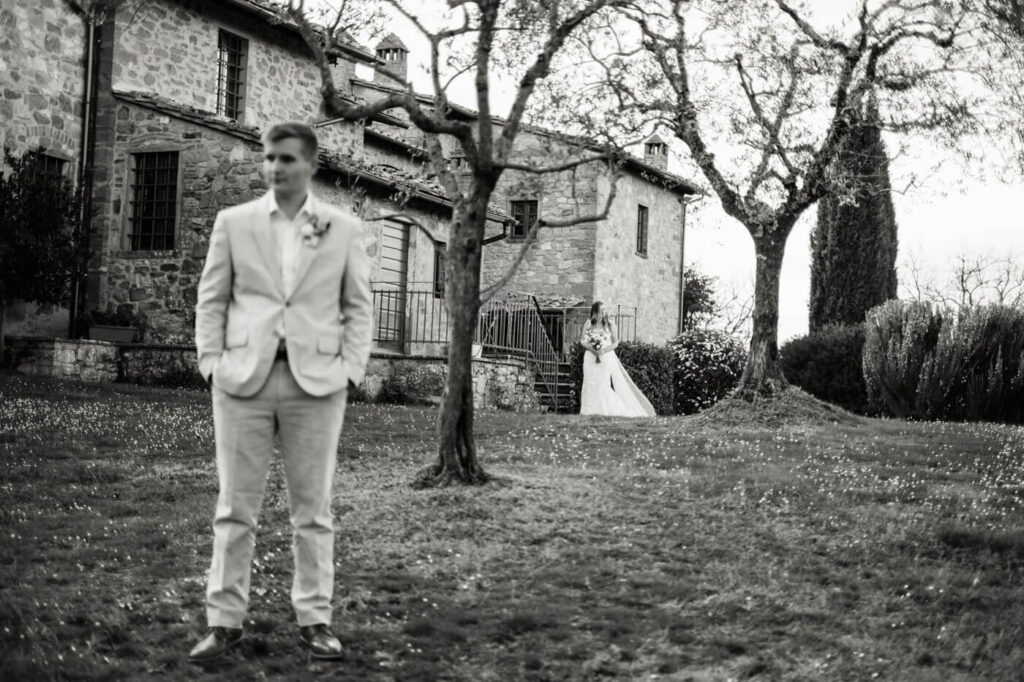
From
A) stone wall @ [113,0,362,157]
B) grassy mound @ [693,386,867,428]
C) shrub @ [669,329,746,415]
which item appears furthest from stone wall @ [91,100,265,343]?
shrub @ [669,329,746,415]

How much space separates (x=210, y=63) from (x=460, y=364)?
48.4 ft

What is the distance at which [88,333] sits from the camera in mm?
18797

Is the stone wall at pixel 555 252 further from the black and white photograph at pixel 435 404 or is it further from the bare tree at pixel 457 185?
the bare tree at pixel 457 185

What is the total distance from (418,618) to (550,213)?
26.8m

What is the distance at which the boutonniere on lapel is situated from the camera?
15.9ft

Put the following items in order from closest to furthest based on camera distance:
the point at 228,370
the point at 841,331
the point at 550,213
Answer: the point at 228,370 → the point at 841,331 → the point at 550,213

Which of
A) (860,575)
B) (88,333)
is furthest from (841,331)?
(860,575)

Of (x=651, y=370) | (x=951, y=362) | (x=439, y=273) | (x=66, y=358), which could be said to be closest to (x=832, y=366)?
A: (x=651, y=370)

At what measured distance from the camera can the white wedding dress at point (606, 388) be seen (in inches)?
755

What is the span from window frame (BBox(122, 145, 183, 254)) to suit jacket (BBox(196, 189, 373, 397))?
15.4 metres

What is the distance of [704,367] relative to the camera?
24.9 metres

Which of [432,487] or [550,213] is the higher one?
[550,213]

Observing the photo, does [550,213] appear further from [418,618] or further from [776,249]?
[418,618]

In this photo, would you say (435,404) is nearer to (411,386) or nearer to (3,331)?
(411,386)
